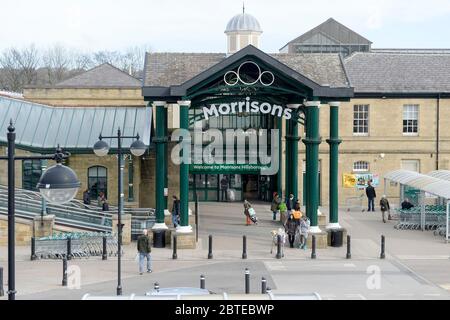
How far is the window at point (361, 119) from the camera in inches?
1676

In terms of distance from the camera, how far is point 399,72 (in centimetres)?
4394

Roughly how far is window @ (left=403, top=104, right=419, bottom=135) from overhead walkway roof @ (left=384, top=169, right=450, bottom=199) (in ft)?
11.5

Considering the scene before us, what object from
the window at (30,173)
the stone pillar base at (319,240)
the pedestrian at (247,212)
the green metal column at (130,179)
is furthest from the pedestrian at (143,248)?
the window at (30,173)

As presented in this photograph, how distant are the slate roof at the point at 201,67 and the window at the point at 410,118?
42.5ft

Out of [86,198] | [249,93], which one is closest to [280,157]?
[86,198]

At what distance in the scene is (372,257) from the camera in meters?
25.7

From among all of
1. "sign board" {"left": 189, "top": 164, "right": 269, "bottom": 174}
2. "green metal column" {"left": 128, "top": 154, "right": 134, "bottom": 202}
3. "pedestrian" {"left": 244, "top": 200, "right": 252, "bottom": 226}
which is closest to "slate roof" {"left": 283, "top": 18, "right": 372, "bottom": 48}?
"sign board" {"left": 189, "top": 164, "right": 269, "bottom": 174}

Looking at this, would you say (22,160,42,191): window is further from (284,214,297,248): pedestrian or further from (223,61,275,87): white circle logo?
(284,214,297,248): pedestrian

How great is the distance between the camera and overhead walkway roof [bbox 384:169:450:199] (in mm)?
29997

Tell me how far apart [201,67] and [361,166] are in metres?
15.7
